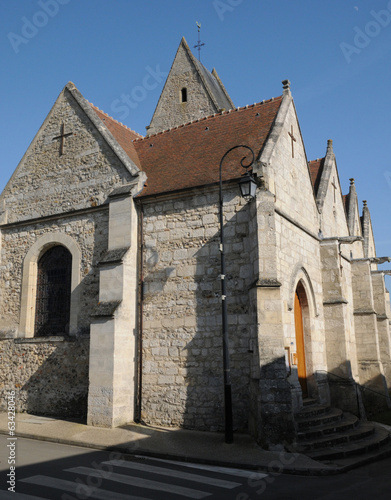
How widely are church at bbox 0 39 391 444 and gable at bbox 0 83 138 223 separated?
0.15 ft

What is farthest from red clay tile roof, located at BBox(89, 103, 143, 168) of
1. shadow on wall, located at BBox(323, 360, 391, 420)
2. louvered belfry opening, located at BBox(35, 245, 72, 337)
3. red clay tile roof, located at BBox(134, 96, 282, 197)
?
shadow on wall, located at BBox(323, 360, 391, 420)

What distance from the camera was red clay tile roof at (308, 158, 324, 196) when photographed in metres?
16.1

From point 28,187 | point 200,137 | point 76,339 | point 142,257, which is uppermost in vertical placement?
point 200,137

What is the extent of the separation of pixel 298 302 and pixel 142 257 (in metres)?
4.35

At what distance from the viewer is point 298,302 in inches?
484

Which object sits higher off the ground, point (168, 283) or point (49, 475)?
point (168, 283)

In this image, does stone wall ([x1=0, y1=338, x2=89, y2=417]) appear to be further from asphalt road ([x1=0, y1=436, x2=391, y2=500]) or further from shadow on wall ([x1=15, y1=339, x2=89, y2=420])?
asphalt road ([x1=0, y1=436, x2=391, y2=500])

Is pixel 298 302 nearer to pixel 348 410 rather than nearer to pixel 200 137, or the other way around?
pixel 348 410

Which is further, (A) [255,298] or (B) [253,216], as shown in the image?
(B) [253,216]

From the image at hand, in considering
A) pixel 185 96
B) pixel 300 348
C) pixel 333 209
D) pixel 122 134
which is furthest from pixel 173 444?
pixel 185 96

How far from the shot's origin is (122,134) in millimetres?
15281

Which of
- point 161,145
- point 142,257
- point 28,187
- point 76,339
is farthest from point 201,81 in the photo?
point 76,339

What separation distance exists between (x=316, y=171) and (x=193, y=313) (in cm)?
876

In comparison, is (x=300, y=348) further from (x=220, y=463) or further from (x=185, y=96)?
(x=185, y=96)
